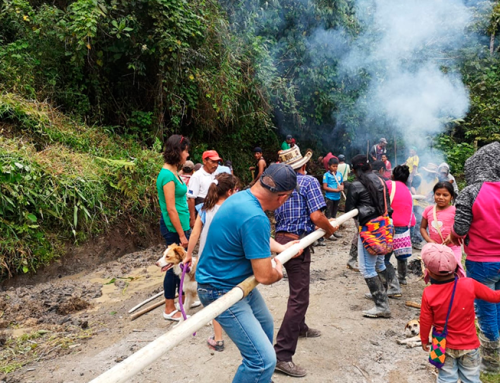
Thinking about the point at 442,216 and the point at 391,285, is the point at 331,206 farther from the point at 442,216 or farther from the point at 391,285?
the point at 442,216

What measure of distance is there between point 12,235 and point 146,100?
16.2 feet

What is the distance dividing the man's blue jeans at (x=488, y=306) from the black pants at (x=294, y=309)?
1.54 meters

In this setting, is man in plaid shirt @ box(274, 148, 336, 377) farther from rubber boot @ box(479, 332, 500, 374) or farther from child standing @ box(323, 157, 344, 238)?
child standing @ box(323, 157, 344, 238)

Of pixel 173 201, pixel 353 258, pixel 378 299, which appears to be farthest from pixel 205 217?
pixel 353 258

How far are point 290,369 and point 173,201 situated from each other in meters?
2.12

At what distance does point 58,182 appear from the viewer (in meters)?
6.43

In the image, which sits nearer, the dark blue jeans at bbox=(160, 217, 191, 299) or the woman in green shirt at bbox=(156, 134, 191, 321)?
the woman in green shirt at bbox=(156, 134, 191, 321)

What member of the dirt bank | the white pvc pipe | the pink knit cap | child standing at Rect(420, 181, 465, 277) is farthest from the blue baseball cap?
the dirt bank

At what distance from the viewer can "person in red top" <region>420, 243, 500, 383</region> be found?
2.68m

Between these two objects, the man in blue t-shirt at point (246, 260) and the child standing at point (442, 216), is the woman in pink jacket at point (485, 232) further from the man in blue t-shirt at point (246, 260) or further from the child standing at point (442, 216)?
the man in blue t-shirt at point (246, 260)

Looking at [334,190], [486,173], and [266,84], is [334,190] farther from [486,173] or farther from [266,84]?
[486,173]

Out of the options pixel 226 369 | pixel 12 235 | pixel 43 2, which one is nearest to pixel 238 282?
pixel 226 369

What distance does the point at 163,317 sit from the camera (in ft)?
15.7

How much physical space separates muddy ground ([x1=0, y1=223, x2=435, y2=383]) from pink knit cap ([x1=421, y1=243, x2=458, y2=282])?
1404mm
